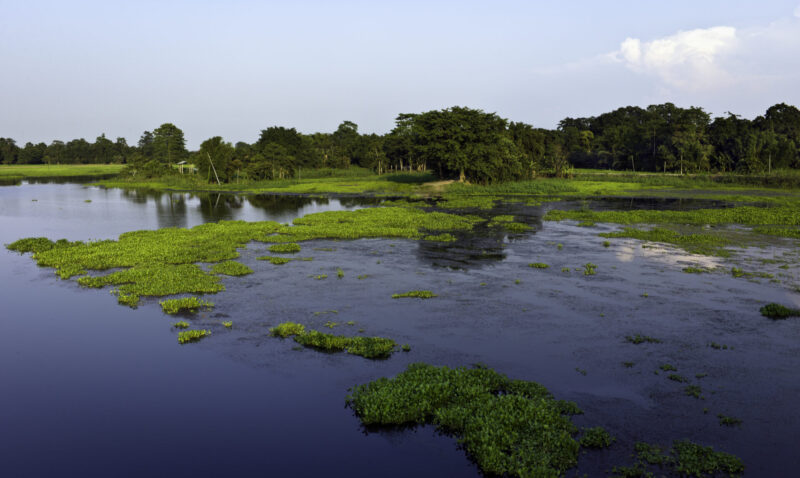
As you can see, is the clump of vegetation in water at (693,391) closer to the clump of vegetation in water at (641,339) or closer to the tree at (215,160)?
the clump of vegetation in water at (641,339)

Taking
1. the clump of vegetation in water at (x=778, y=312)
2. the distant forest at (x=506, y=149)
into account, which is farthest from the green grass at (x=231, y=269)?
the distant forest at (x=506, y=149)

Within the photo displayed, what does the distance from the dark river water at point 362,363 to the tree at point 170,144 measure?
134663mm

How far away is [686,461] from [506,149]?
Answer: 89.4 metres

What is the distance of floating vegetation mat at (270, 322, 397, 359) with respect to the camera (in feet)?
61.7

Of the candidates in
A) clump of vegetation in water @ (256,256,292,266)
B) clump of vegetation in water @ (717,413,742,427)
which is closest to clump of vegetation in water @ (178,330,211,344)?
clump of vegetation in water @ (256,256,292,266)

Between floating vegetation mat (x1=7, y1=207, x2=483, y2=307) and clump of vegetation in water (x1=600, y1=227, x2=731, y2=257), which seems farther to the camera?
clump of vegetation in water (x1=600, y1=227, x2=731, y2=257)

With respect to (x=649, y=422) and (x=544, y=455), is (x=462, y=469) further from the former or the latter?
(x=649, y=422)

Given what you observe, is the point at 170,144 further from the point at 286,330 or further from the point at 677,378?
the point at 677,378

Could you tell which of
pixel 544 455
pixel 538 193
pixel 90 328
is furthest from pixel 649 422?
pixel 538 193

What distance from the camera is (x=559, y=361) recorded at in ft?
60.0

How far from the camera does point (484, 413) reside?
14.1m

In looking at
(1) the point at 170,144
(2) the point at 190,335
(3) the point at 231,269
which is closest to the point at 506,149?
(3) the point at 231,269

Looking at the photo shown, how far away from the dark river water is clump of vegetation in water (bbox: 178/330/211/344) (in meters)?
0.56

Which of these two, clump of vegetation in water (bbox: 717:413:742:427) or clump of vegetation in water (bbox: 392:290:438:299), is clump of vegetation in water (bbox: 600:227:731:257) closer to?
clump of vegetation in water (bbox: 392:290:438:299)
